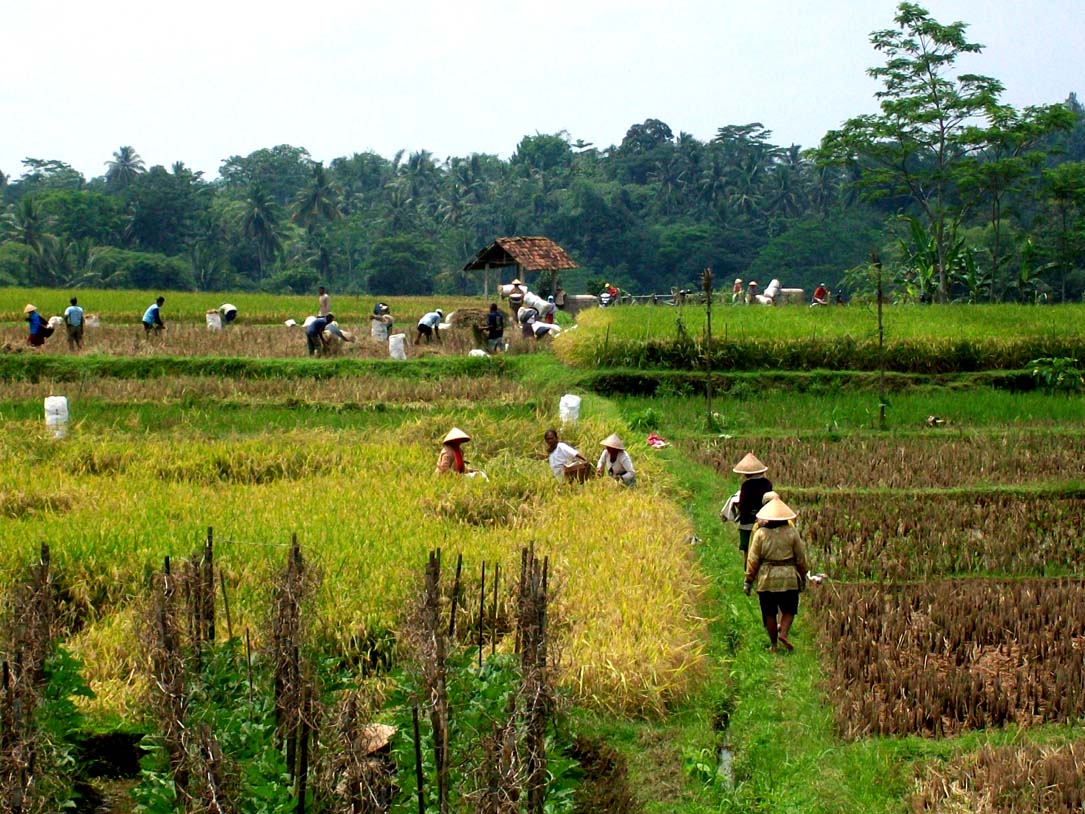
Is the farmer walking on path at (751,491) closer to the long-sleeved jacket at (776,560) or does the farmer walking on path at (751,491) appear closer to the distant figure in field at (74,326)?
the long-sleeved jacket at (776,560)

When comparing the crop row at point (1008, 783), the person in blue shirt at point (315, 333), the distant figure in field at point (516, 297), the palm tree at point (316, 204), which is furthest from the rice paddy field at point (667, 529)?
the palm tree at point (316, 204)

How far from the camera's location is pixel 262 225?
53.6 meters

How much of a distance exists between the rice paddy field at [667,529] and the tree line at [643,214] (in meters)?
12.4

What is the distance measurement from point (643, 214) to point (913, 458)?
45914mm

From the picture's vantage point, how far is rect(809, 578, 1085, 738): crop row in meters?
7.14

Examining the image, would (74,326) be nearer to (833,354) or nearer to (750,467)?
(833,354)

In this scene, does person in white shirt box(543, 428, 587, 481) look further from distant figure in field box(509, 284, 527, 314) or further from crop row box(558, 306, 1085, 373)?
distant figure in field box(509, 284, 527, 314)

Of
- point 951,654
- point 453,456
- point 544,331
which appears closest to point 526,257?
point 544,331

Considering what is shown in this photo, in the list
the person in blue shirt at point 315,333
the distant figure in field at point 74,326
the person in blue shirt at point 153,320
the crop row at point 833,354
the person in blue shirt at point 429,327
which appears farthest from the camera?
the person in blue shirt at point 429,327

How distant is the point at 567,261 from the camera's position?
2964cm

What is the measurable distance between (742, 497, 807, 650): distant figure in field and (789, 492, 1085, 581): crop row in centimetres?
186

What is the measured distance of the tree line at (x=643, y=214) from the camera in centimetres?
3212

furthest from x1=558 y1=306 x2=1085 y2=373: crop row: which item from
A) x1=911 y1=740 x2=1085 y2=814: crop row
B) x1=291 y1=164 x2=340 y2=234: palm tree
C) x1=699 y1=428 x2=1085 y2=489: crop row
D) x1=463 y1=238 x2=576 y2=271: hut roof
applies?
x1=291 y1=164 x2=340 y2=234: palm tree

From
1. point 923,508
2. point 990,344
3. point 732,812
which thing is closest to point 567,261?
point 990,344
